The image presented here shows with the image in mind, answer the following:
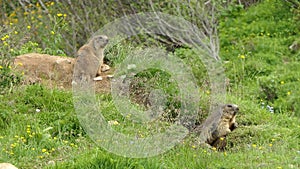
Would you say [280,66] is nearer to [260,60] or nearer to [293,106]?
[260,60]

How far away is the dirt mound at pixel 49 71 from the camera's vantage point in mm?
9164

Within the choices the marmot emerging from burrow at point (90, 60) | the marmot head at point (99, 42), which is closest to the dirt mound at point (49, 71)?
the marmot emerging from burrow at point (90, 60)

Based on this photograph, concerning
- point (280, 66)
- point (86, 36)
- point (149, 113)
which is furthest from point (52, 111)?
point (86, 36)

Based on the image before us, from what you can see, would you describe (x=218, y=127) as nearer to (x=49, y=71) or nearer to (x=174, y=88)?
(x=174, y=88)

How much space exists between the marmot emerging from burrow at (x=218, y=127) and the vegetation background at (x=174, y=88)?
13cm

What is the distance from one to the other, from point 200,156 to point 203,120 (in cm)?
181

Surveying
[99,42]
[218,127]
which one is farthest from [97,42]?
[218,127]

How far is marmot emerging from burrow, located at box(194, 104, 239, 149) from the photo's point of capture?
7749 mm

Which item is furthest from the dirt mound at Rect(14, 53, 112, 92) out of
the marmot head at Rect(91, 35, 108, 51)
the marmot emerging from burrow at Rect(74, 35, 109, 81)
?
the marmot head at Rect(91, 35, 108, 51)

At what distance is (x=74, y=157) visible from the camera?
6.52 m

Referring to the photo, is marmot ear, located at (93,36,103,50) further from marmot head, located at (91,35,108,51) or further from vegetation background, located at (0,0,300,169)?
vegetation background, located at (0,0,300,169)

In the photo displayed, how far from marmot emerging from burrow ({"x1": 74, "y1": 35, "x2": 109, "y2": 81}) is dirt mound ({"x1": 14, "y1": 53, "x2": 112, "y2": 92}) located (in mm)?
169

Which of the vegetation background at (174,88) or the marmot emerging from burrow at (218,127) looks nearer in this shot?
the vegetation background at (174,88)

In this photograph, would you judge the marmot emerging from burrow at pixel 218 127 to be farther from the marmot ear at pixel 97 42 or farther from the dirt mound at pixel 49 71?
the marmot ear at pixel 97 42
